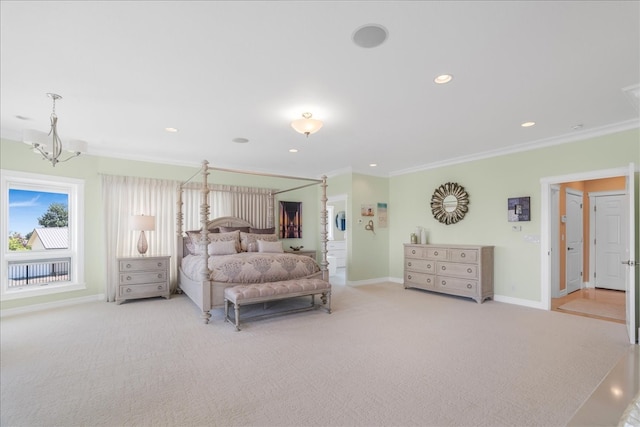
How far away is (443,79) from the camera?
9.15 ft

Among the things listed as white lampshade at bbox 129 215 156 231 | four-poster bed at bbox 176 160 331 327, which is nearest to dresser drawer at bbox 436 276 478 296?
four-poster bed at bbox 176 160 331 327

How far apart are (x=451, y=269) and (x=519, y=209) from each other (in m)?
1.47

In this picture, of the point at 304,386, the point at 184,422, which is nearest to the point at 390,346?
the point at 304,386

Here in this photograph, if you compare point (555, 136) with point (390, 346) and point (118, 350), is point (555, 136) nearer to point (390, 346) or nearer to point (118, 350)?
point (390, 346)

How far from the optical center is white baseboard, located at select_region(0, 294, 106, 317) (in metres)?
4.44

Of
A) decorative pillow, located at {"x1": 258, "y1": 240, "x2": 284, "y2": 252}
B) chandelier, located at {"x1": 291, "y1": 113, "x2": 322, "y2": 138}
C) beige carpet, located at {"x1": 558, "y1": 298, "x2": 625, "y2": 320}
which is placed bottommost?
beige carpet, located at {"x1": 558, "y1": 298, "x2": 625, "y2": 320}

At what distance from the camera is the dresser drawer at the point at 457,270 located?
5.19 m

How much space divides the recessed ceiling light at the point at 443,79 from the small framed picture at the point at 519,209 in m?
3.12

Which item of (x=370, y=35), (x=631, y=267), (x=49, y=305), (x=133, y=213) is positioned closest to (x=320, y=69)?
(x=370, y=35)

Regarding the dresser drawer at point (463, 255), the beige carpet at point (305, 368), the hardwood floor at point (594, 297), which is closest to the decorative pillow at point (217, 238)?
the beige carpet at point (305, 368)

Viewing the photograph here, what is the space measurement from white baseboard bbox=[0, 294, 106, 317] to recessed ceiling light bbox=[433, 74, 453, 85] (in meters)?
5.98

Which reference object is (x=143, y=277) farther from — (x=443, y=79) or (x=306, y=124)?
(x=443, y=79)

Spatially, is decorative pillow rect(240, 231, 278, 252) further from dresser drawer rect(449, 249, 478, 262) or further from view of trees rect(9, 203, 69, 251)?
dresser drawer rect(449, 249, 478, 262)

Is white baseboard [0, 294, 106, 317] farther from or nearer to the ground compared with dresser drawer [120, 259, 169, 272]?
nearer to the ground
